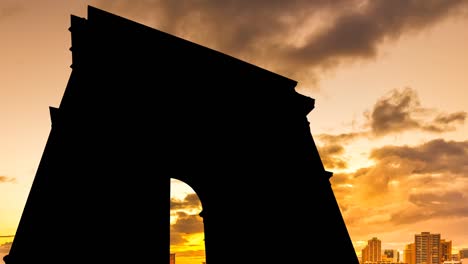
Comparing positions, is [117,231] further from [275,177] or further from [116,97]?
[275,177]

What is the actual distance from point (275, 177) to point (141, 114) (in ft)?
9.84

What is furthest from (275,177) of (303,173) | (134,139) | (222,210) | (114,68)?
(114,68)

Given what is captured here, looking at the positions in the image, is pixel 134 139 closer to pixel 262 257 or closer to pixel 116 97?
pixel 116 97

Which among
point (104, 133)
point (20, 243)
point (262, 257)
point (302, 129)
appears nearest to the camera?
point (20, 243)

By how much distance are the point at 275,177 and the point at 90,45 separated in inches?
174

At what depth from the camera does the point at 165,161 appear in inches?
349

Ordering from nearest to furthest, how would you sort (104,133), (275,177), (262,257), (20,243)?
(20,243)
(104,133)
(262,257)
(275,177)

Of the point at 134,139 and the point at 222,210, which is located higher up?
the point at 134,139

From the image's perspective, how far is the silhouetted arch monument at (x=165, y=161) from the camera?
787 cm

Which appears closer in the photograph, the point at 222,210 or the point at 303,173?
the point at 222,210

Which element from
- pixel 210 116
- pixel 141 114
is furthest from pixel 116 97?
pixel 210 116

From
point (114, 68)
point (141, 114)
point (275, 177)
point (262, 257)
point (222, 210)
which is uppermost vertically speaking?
point (114, 68)

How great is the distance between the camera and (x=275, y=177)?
384 inches

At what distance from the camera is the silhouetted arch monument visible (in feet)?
25.8
